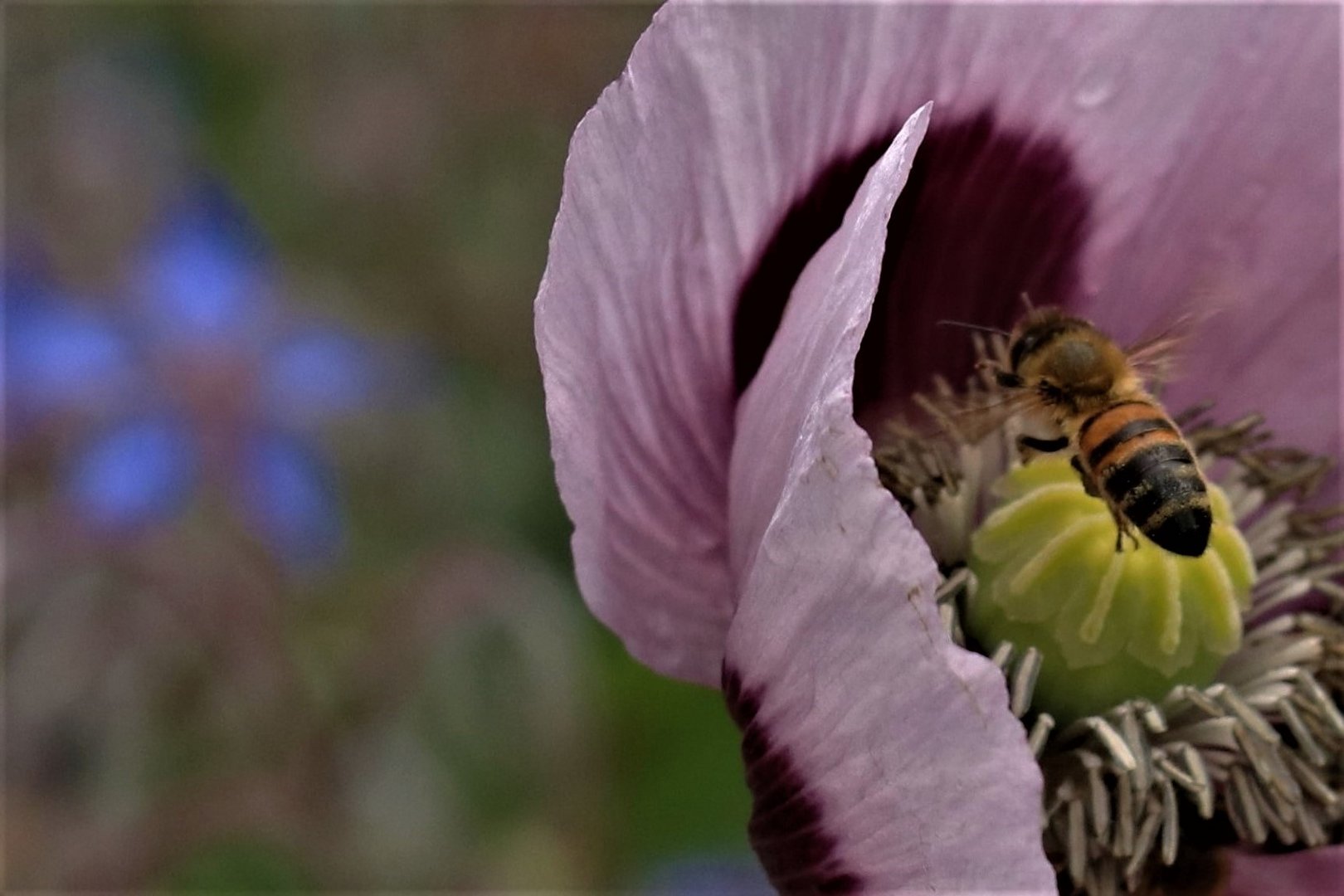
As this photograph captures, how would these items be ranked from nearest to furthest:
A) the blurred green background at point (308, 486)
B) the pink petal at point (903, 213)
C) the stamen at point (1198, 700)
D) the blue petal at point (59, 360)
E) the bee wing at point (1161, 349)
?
the pink petal at point (903, 213) → the stamen at point (1198, 700) → the bee wing at point (1161, 349) → the blurred green background at point (308, 486) → the blue petal at point (59, 360)

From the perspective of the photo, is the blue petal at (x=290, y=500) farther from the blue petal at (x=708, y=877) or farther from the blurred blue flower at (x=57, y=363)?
the blue petal at (x=708, y=877)

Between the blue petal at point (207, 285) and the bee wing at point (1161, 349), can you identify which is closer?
the bee wing at point (1161, 349)

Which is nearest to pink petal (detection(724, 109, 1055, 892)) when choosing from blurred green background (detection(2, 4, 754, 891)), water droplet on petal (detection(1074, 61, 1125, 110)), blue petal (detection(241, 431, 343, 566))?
water droplet on petal (detection(1074, 61, 1125, 110))

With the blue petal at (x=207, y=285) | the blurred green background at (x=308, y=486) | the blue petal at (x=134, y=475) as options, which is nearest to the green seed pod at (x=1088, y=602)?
the blurred green background at (x=308, y=486)

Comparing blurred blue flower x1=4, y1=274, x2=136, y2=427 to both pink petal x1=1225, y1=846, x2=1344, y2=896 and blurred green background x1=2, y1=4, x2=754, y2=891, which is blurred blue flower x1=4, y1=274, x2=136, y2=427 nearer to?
blurred green background x1=2, y1=4, x2=754, y2=891

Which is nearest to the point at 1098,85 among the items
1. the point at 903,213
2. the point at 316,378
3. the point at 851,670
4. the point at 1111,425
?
the point at 903,213

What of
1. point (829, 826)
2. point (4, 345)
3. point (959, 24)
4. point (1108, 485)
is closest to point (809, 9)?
point (959, 24)

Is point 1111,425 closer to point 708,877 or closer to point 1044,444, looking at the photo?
point 1044,444
